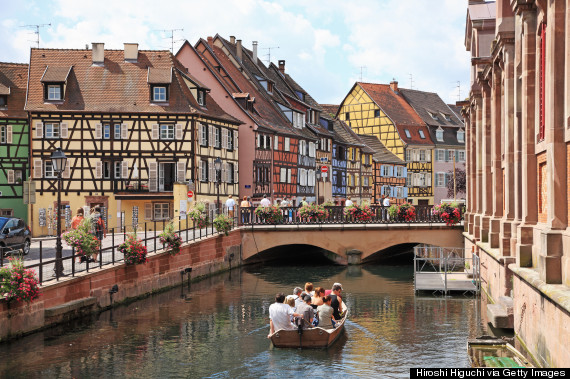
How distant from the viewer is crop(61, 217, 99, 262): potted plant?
24656 mm

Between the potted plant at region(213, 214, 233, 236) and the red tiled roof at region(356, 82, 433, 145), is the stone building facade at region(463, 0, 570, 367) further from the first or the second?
the red tiled roof at region(356, 82, 433, 145)

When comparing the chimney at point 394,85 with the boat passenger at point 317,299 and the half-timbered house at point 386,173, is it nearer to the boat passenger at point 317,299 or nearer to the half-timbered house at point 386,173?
the half-timbered house at point 386,173

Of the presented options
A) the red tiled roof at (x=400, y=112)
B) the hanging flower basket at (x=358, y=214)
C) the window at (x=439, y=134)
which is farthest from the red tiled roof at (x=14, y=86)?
the window at (x=439, y=134)

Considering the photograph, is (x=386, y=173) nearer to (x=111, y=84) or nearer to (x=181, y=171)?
(x=181, y=171)

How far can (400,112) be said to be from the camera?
88.9 metres

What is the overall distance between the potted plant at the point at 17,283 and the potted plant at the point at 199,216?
672 inches

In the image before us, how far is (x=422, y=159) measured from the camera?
89125mm

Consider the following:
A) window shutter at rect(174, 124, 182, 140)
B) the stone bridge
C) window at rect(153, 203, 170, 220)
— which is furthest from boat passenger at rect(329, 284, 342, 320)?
window shutter at rect(174, 124, 182, 140)

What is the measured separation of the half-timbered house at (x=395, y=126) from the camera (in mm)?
86500

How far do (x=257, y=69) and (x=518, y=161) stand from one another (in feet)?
151

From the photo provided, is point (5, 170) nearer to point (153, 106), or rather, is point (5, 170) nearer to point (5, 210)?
point (5, 210)

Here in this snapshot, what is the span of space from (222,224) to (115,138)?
43.3 ft

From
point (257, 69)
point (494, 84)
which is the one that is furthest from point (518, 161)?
point (257, 69)

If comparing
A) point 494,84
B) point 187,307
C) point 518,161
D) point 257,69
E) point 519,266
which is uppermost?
Answer: point 257,69
